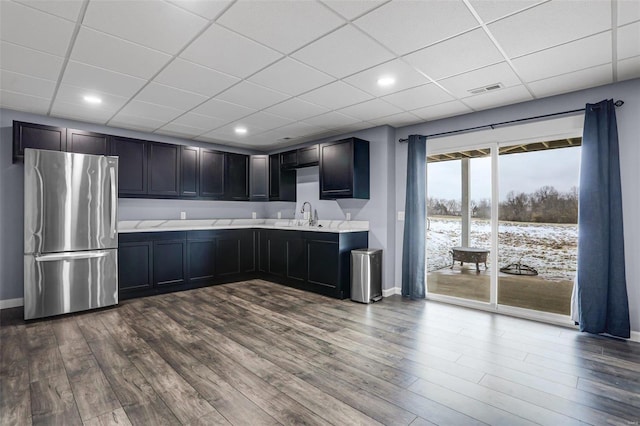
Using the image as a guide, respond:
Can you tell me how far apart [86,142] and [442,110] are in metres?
4.80

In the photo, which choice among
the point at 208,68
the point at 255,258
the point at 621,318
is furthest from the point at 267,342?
the point at 621,318

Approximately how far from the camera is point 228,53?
2578mm

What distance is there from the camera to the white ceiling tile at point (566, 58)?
7.84 ft

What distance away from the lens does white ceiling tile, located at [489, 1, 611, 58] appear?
78.3 inches

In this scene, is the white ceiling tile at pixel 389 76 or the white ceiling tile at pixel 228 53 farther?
the white ceiling tile at pixel 389 76

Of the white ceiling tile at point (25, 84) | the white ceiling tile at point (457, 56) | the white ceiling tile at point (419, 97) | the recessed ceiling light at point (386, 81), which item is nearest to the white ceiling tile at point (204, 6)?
the white ceiling tile at point (457, 56)

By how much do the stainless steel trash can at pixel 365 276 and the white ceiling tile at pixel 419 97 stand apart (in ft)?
6.48

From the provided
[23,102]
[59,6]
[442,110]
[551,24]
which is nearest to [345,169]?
[442,110]

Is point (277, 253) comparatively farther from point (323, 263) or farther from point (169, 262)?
point (169, 262)

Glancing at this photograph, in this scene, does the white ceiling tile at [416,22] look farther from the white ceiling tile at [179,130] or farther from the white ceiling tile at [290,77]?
the white ceiling tile at [179,130]

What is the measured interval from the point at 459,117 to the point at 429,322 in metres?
2.67

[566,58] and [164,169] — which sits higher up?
[566,58]

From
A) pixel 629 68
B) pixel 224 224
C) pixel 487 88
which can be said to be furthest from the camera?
pixel 224 224

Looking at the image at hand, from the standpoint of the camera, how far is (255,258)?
19.1 feet
